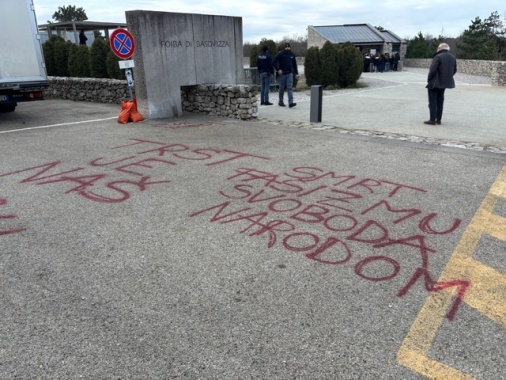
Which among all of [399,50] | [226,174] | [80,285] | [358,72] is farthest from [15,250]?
[399,50]

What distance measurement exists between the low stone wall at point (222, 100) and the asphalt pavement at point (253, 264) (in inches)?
139

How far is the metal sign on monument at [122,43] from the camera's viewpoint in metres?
8.99

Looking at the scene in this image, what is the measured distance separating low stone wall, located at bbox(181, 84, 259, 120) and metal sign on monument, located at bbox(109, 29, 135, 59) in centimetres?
222

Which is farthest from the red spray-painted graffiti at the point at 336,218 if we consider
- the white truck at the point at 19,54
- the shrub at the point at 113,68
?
the shrub at the point at 113,68

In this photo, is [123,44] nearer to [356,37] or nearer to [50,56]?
[50,56]

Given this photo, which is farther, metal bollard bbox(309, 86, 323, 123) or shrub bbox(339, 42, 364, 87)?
shrub bbox(339, 42, 364, 87)

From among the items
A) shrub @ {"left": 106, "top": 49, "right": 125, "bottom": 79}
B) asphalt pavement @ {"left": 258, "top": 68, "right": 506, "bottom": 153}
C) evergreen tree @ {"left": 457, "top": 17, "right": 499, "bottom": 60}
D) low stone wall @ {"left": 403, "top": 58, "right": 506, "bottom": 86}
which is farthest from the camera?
evergreen tree @ {"left": 457, "top": 17, "right": 499, "bottom": 60}

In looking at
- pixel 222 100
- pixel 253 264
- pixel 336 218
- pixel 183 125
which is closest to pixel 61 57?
pixel 222 100

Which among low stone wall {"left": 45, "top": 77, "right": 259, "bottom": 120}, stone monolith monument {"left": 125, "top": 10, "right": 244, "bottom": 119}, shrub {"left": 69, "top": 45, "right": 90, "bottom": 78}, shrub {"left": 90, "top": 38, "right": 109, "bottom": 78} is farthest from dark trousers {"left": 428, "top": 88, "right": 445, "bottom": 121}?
shrub {"left": 69, "top": 45, "right": 90, "bottom": 78}

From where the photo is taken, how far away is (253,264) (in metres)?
3.29

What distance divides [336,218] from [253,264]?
1238 millimetres

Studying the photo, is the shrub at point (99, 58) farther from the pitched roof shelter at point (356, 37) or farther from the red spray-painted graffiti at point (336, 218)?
the pitched roof shelter at point (356, 37)

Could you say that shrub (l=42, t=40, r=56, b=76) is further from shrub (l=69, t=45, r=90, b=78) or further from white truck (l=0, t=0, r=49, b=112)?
white truck (l=0, t=0, r=49, b=112)

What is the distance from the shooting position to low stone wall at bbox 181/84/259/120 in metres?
10.2
